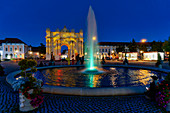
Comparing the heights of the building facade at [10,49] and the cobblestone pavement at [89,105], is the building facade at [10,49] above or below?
above

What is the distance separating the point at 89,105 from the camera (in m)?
4.38

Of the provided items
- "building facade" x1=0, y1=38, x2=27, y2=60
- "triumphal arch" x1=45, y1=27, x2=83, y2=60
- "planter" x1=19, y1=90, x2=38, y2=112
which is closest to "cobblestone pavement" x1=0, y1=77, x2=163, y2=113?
"planter" x1=19, y1=90, x2=38, y2=112

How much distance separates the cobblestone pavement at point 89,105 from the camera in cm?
395

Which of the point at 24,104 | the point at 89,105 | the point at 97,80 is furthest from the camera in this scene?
the point at 97,80

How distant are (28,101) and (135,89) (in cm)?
500

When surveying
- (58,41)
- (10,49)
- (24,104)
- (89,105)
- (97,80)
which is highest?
(58,41)

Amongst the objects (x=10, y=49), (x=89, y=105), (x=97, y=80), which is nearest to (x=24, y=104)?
(x=89, y=105)

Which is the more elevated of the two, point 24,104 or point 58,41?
point 58,41

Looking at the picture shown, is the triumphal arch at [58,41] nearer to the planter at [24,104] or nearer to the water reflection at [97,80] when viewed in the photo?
the water reflection at [97,80]

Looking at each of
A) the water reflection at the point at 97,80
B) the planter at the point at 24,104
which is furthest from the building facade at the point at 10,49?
the planter at the point at 24,104

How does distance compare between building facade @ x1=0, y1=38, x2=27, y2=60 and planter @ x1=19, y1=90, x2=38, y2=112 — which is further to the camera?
building facade @ x1=0, y1=38, x2=27, y2=60

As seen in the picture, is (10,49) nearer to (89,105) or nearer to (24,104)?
(24,104)

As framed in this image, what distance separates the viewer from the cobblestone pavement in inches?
155

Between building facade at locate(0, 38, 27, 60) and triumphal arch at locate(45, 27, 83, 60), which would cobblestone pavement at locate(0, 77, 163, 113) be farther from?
building facade at locate(0, 38, 27, 60)
